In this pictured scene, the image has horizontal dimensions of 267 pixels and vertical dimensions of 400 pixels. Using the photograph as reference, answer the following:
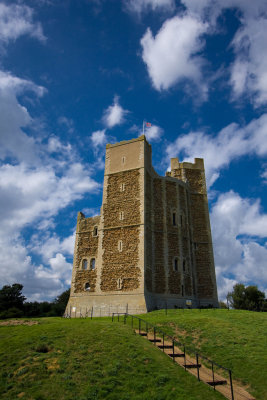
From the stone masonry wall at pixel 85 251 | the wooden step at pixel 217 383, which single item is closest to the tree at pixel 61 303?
the stone masonry wall at pixel 85 251

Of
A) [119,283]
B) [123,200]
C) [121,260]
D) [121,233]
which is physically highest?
[123,200]

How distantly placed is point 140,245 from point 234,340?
13.7 m

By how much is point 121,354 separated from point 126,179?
21465 mm

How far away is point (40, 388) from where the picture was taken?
10883 millimetres

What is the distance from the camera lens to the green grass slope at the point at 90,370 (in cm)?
1062

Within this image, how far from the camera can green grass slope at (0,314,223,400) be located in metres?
10.6

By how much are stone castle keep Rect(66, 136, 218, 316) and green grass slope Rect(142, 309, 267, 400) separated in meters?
7.45

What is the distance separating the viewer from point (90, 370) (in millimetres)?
11984

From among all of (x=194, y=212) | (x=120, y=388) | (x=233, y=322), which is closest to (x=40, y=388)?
(x=120, y=388)

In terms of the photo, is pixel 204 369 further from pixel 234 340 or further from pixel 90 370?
pixel 90 370

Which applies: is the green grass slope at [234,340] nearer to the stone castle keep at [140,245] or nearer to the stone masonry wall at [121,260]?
the stone castle keep at [140,245]

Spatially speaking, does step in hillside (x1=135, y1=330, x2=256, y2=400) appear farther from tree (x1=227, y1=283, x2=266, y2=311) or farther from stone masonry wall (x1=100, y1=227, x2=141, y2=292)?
tree (x1=227, y1=283, x2=266, y2=311)

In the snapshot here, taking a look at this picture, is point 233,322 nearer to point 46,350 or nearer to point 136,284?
point 136,284

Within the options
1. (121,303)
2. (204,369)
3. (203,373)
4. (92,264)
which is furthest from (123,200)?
(203,373)
